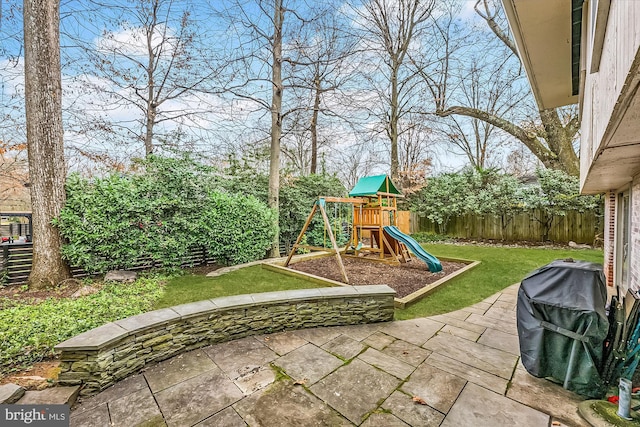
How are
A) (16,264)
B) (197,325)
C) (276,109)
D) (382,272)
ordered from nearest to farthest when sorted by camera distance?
(197,325), (16,264), (382,272), (276,109)

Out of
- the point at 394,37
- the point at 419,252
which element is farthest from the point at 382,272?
the point at 394,37

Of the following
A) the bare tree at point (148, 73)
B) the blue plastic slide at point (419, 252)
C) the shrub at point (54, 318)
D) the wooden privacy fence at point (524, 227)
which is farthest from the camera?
the wooden privacy fence at point (524, 227)

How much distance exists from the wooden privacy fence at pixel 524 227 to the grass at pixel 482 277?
1686mm

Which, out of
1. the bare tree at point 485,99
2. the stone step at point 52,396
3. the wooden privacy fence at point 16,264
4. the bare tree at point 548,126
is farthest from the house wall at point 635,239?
the bare tree at point 485,99

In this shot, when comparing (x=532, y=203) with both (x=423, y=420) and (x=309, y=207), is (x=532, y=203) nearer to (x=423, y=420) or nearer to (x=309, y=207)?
(x=309, y=207)

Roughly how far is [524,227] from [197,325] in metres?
13.0

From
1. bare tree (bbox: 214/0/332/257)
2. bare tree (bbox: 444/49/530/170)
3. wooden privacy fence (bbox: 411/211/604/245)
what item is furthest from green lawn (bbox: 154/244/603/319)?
bare tree (bbox: 444/49/530/170)

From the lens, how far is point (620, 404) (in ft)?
6.19

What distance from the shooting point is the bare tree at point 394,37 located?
1140 cm

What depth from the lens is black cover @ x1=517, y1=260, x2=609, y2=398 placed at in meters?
2.04

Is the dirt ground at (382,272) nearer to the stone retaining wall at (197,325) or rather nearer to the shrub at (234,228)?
the shrub at (234,228)

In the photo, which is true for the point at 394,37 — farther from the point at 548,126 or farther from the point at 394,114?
the point at 548,126

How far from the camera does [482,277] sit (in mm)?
6012

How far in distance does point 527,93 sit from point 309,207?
12.4m
